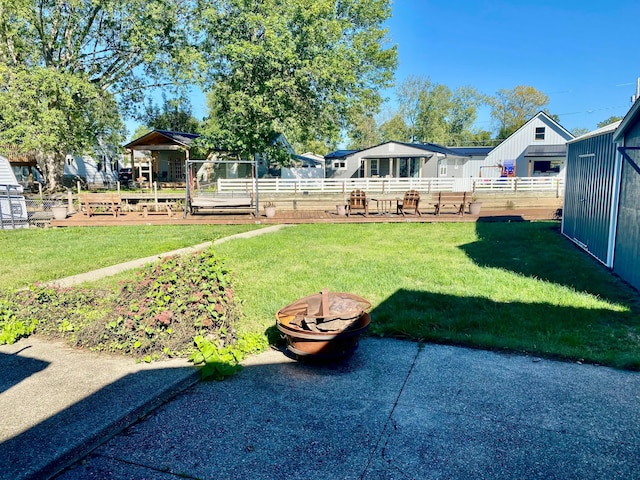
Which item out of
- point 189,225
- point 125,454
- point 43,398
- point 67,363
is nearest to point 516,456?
point 125,454

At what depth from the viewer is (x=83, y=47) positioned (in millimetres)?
23062

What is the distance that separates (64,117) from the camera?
2023cm

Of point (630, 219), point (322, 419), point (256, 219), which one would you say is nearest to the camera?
point (322, 419)

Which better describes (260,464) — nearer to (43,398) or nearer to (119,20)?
(43,398)

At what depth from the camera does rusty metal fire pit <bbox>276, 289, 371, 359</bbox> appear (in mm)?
3596

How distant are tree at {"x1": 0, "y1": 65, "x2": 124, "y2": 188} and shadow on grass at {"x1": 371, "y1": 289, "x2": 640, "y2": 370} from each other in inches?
791

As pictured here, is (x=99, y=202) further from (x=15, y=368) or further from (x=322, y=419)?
(x=322, y=419)

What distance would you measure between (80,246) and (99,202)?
679 cm

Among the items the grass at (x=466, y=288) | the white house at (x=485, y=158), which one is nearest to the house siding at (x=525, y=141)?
the white house at (x=485, y=158)

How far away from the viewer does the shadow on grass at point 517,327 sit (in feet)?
13.1

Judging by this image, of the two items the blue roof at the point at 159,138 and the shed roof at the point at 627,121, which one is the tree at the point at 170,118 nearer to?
the blue roof at the point at 159,138

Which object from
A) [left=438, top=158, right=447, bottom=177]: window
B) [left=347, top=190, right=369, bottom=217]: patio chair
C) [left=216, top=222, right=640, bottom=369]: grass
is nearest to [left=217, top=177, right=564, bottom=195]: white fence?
[left=347, top=190, right=369, bottom=217]: patio chair

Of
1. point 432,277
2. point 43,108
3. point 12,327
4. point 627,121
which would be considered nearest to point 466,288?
point 432,277

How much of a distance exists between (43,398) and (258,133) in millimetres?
19056
